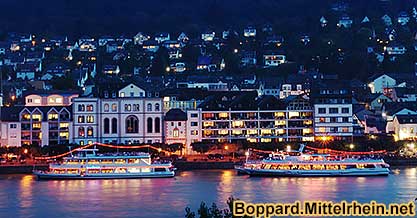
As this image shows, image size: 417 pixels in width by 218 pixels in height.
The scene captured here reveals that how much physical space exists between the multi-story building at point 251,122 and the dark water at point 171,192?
4949 mm

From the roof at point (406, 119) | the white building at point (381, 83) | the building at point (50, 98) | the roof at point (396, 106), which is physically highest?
the white building at point (381, 83)

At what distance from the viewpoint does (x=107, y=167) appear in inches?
1238

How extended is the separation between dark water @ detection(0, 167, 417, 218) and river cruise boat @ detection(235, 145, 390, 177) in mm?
790

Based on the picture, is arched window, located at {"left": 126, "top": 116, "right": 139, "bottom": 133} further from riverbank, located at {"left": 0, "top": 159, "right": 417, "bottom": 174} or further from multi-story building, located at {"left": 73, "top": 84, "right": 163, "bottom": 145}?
riverbank, located at {"left": 0, "top": 159, "right": 417, "bottom": 174}

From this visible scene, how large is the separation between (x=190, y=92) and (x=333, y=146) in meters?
7.37

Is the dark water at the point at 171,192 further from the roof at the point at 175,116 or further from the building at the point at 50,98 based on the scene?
the building at the point at 50,98

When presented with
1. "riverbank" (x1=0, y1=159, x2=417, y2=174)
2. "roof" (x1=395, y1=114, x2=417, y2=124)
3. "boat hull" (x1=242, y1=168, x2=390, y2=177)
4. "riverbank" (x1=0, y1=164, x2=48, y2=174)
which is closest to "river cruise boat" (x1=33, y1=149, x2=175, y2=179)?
"riverbank" (x1=0, y1=164, x2=48, y2=174)

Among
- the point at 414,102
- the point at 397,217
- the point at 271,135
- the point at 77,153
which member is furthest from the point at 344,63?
the point at 397,217

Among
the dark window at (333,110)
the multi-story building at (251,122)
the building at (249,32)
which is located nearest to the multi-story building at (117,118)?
the multi-story building at (251,122)

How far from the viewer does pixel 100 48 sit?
61406mm

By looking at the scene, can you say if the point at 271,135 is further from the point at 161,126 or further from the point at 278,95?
the point at 278,95

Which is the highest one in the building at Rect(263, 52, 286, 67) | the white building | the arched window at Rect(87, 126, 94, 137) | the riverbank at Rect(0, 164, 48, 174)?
the building at Rect(263, 52, 286, 67)

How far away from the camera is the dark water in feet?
74.3

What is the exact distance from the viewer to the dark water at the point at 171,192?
22.7 m
